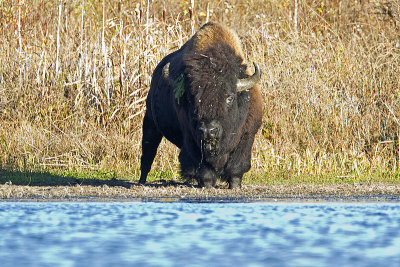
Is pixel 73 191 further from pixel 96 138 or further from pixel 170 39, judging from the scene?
pixel 170 39

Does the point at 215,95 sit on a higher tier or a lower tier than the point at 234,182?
higher

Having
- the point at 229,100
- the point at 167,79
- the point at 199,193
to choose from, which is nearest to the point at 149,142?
the point at 167,79

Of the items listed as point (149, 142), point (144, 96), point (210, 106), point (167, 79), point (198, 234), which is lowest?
point (198, 234)

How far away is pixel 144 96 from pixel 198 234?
22.8 feet

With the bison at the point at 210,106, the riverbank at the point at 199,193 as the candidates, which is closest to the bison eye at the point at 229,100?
the bison at the point at 210,106

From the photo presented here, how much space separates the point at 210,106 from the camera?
28.9 feet

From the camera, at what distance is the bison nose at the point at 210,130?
28.6 ft

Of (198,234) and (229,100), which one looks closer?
(198,234)

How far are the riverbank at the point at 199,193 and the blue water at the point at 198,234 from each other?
737mm

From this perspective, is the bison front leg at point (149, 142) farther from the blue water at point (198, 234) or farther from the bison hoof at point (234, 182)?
the blue water at point (198, 234)

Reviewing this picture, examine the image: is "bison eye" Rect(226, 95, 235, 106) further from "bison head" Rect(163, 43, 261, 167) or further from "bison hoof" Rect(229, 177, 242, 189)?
"bison hoof" Rect(229, 177, 242, 189)

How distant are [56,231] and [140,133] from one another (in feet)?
19.8

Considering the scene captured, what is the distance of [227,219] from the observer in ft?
22.9

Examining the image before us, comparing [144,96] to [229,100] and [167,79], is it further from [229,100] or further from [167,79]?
[229,100]
